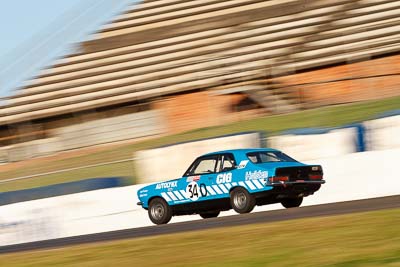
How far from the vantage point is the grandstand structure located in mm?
25031

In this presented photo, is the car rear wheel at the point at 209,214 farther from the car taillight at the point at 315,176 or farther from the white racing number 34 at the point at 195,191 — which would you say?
the car taillight at the point at 315,176

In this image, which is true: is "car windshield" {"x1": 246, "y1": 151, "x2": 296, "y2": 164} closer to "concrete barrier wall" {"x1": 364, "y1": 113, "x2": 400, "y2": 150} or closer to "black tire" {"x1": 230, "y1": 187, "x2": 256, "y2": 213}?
"black tire" {"x1": 230, "y1": 187, "x2": 256, "y2": 213}

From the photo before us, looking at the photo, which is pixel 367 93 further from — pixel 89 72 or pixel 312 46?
pixel 89 72

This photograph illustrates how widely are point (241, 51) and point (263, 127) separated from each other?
257 inches

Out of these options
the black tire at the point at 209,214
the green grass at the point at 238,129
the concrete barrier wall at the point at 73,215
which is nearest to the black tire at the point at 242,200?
the black tire at the point at 209,214

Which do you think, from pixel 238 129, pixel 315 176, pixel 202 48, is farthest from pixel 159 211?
pixel 202 48

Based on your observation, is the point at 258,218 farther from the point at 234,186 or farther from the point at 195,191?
the point at 195,191

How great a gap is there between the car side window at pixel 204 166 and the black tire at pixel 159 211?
2.24 feet

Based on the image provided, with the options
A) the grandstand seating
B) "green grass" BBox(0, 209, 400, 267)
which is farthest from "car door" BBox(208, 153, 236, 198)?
the grandstand seating

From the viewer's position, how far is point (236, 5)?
27781 mm

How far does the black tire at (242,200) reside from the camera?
47.8 ft

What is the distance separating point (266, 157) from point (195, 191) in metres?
1.31

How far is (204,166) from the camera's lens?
16031 millimetres

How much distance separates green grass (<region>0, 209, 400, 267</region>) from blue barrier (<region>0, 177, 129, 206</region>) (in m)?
5.47
